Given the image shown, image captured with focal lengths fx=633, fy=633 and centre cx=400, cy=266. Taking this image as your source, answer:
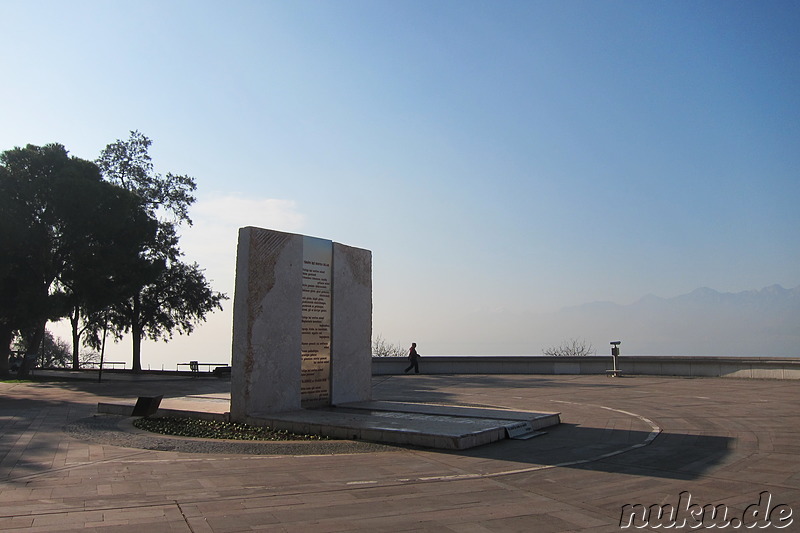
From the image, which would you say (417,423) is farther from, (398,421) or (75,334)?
(75,334)

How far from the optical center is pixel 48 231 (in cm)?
2972

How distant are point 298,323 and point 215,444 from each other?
12.4ft

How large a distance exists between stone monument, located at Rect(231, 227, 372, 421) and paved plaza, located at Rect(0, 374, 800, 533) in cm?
242

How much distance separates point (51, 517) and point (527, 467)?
5.11 metres

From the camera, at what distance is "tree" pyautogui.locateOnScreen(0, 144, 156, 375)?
28078mm

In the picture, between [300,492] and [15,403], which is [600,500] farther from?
[15,403]

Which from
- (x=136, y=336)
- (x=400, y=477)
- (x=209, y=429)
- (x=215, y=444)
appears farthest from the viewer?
(x=136, y=336)

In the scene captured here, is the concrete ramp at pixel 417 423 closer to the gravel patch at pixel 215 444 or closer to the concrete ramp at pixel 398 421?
the concrete ramp at pixel 398 421

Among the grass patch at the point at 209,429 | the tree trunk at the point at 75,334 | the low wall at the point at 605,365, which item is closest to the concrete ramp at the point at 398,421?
the grass patch at the point at 209,429

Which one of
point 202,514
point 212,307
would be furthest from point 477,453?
point 212,307

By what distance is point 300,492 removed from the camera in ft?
21.1

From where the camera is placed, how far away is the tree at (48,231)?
92.1 feet

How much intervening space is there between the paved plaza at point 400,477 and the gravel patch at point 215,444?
32 mm

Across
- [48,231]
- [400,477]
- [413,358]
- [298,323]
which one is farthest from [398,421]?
[48,231]
